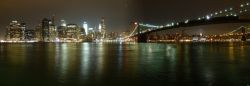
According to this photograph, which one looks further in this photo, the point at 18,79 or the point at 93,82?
the point at 18,79

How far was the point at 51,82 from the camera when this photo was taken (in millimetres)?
19734

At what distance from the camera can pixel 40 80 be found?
67.4ft

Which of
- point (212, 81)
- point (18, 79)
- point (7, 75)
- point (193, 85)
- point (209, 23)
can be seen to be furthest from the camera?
point (209, 23)

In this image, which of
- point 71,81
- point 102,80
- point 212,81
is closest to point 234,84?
point 212,81

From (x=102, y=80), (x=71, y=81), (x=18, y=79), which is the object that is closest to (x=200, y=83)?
(x=102, y=80)

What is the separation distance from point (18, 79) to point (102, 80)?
13.8 ft

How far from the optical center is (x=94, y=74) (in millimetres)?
23391

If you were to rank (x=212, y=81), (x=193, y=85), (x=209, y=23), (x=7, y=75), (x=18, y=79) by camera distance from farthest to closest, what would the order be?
(x=209, y=23), (x=7, y=75), (x=18, y=79), (x=212, y=81), (x=193, y=85)

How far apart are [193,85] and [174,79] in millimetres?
2419

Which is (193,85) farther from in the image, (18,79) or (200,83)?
(18,79)

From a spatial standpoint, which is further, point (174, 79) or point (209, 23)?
point (209, 23)

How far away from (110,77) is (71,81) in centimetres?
251

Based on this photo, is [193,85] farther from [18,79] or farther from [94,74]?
[18,79]

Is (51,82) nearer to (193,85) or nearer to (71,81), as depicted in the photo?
(71,81)
